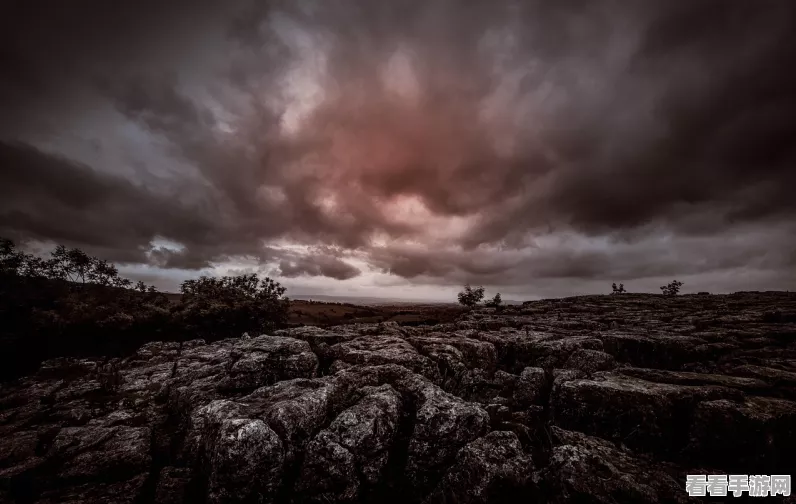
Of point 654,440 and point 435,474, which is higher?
point 654,440

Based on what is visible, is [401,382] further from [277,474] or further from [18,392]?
[18,392]

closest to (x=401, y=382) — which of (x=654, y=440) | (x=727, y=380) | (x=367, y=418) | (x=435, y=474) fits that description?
(x=367, y=418)

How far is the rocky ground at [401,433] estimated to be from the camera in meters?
10.4

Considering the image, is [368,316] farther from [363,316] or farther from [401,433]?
[401,433]

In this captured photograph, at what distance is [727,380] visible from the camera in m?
13.9

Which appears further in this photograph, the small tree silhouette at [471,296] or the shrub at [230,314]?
the small tree silhouette at [471,296]

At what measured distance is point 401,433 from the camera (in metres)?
13.2

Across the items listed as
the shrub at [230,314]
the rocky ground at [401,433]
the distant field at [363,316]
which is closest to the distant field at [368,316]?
the distant field at [363,316]

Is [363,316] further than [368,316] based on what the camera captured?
Yes

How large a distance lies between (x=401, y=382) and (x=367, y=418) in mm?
3676

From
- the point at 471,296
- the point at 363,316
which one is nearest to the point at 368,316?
the point at 363,316

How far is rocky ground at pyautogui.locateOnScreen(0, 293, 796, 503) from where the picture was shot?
10383mm

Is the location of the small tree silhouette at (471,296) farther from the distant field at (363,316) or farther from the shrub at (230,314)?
the shrub at (230,314)

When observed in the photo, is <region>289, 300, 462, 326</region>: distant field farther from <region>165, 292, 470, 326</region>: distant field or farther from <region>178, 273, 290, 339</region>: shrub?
<region>178, 273, 290, 339</region>: shrub
